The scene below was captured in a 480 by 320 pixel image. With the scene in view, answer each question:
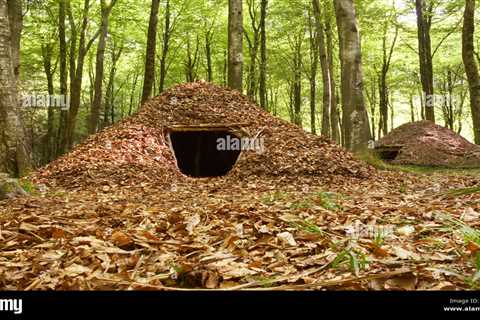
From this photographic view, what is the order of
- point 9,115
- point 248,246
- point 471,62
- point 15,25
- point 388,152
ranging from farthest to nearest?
point 388,152 → point 15,25 → point 471,62 → point 9,115 → point 248,246

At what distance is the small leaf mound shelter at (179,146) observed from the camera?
747 centimetres

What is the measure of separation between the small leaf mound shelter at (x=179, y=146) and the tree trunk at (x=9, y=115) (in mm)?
560

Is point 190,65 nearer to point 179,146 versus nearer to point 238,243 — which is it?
point 179,146

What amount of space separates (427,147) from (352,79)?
6032mm

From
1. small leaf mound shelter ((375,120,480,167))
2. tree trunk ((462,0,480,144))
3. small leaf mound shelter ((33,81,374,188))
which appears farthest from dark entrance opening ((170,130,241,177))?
tree trunk ((462,0,480,144))

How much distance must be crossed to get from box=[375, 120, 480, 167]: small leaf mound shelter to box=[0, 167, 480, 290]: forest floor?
8.53 meters

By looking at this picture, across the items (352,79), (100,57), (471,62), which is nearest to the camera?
(352,79)

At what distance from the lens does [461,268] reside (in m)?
2.03

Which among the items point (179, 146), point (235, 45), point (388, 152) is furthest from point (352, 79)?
point (388, 152)

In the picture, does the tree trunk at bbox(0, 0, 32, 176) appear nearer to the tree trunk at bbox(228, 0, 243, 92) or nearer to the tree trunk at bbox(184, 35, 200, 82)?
the tree trunk at bbox(228, 0, 243, 92)

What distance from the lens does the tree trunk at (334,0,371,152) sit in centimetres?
887

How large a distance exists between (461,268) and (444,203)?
2195 millimetres

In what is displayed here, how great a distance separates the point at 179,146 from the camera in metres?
11.4
